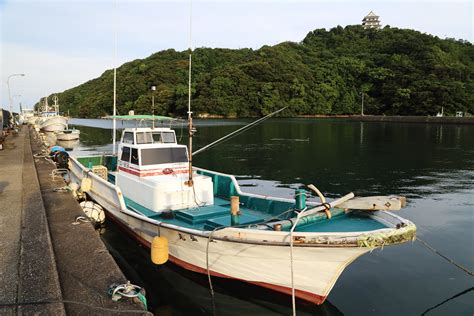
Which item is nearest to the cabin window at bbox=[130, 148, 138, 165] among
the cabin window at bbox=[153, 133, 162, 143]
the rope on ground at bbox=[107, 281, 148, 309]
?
the cabin window at bbox=[153, 133, 162, 143]

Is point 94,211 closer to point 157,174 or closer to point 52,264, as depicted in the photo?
point 157,174

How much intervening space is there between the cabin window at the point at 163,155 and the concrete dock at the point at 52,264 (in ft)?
8.48

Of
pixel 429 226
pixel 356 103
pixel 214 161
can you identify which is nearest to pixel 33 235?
pixel 429 226

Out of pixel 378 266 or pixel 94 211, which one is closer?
pixel 378 266

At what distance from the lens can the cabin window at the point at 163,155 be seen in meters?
12.0

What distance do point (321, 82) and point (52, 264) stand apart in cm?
12717

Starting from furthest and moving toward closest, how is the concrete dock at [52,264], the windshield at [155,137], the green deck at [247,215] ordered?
the windshield at [155,137] → the green deck at [247,215] → the concrete dock at [52,264]

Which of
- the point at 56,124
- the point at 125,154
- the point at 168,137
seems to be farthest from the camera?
the point at 56,124

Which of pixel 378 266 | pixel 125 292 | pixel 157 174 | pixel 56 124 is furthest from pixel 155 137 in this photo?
pixel 56 124

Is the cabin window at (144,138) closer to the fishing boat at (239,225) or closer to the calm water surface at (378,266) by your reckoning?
the fishing boat at (239,225)

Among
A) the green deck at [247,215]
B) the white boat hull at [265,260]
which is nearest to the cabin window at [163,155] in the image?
the green deck at [247,215]

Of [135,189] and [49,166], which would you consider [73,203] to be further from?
[49,166]

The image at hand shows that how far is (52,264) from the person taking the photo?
6863 millimetres

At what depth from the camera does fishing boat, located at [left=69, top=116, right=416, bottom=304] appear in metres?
7.36
